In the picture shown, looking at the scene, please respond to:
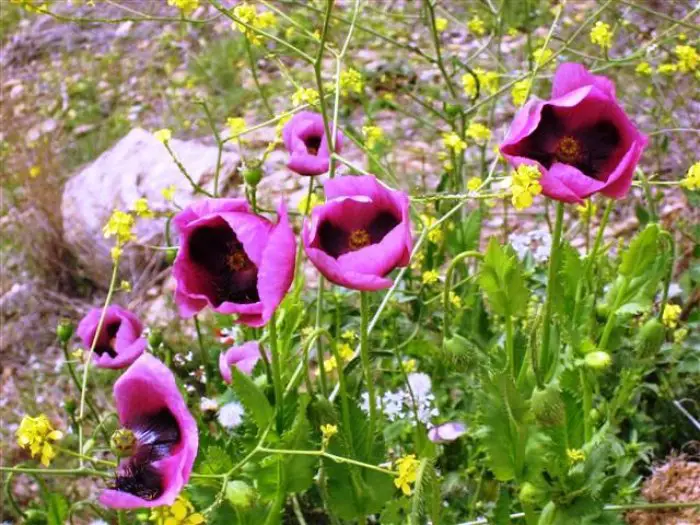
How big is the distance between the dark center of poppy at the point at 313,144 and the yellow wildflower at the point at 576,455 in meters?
0.57

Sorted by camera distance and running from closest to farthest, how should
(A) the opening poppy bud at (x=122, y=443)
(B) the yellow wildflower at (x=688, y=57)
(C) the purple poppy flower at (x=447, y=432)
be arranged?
(A) the opening poppy bud at (x=122, y=443) < (C) the purple poppy flower at (x=447, y=432) < (B) the yellow wildflower at (x=688, y=57)

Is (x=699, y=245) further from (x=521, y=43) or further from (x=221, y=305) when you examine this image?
(x=521, y=43)

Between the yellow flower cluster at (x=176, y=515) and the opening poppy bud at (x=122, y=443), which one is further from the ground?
the opening poppy bud at (x=122, y=443)

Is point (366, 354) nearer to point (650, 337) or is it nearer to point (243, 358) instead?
point (243, 358)

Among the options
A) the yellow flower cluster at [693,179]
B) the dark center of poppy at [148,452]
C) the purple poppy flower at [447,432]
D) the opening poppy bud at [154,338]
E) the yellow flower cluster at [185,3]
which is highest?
the yellow flower cluster at [185,3]

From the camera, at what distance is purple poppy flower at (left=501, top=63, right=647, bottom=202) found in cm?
109

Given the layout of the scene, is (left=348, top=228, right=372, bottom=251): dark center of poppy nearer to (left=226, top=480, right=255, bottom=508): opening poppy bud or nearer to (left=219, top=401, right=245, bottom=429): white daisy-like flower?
(left=226, top=480, right=255, bottom=508): opening poppy bud

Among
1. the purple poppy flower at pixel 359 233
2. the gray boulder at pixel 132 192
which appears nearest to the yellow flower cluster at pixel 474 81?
the purple poppy flower at pixel 359 233

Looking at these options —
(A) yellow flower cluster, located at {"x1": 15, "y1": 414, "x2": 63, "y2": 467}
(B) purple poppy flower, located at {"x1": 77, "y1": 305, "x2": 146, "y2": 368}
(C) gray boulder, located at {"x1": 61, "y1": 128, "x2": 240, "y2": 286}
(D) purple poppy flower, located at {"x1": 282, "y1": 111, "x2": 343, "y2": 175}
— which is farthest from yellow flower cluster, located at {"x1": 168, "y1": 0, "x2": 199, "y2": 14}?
(C) gray boulder, located at {"x1": 61, "y1": 128, "x2": 240, "y2": 286}

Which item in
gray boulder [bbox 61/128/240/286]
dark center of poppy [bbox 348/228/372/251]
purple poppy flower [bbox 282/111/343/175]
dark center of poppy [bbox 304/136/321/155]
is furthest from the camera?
gray boulder [bbox 61/128/240/286]

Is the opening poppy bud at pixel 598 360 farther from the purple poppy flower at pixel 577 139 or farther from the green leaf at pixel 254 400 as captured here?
the green leaf at pixel 254 400

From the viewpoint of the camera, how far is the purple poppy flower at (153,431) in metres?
1.00

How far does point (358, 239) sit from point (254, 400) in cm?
25

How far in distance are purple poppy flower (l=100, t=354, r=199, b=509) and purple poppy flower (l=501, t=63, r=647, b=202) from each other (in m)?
0.47
